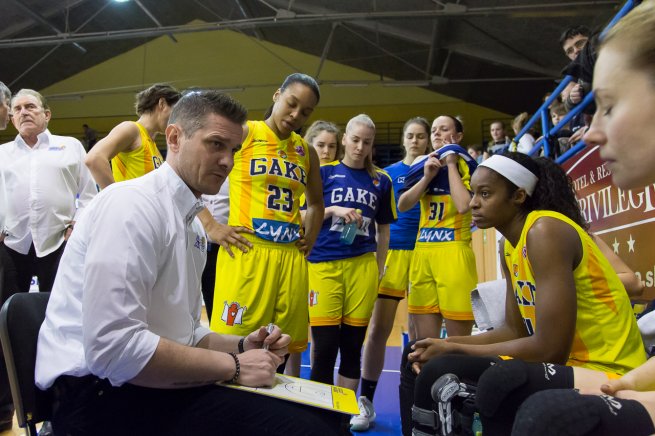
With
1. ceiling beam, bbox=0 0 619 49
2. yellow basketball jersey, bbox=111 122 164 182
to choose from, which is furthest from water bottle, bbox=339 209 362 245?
ceiling beam, bbox=0 0 619 49

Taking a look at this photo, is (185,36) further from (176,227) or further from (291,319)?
(176,227)

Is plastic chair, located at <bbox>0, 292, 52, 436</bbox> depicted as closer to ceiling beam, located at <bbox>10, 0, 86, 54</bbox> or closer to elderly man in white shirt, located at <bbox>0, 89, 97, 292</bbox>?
elderly man in white shirt, located at <bbox>0, 89, 97, 292</bbox>

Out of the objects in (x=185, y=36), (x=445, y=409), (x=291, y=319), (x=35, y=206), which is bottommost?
(x=445, y=409)

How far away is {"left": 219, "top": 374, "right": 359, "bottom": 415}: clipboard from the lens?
4.51 ft

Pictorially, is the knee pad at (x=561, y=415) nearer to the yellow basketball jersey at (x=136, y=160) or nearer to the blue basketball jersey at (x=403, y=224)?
the yellow basketball jersey at (x=136, y=160)

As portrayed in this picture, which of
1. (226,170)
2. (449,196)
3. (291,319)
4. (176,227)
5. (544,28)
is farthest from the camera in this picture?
(544,28)

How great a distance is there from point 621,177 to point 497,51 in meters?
11.6

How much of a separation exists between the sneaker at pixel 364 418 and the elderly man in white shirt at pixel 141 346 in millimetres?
1965

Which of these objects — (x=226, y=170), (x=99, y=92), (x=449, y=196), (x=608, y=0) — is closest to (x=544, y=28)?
(x=608, y=0)

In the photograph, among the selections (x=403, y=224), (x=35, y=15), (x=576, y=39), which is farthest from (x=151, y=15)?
(x=403, y=224)

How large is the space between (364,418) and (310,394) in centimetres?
198

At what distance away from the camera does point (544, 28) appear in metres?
10.3

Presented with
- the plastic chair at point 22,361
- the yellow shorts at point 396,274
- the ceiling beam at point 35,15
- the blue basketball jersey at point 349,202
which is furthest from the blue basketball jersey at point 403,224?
the ceiling beam at point 35,15

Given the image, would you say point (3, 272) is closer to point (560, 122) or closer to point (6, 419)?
point (6, 419)
